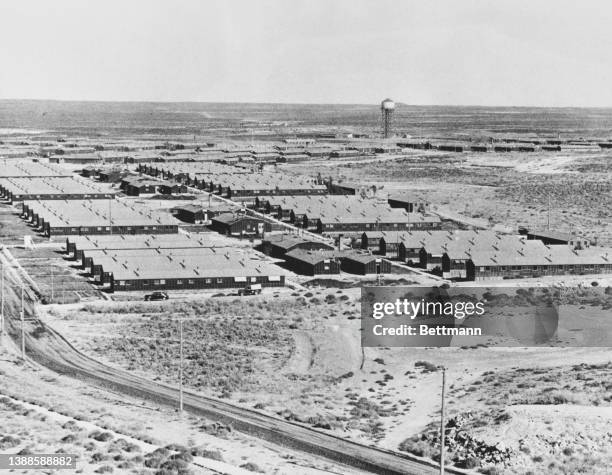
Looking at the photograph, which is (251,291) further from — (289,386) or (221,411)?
(221,411)

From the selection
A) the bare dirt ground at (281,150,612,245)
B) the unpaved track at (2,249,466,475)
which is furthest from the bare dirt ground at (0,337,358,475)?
the bare dirt ground at (281,150,612,245)

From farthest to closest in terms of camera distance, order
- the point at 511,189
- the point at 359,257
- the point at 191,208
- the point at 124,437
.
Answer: the point at 511,189 < the point at 191,208 < the point at 359,257 < the point at 124,437

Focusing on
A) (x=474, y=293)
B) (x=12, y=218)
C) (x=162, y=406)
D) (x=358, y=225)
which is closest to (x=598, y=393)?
(x=162, y=406)

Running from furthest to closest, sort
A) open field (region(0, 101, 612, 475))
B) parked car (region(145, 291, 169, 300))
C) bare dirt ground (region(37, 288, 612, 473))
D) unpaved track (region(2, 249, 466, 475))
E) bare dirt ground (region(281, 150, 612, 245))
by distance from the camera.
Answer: bare dirt ground (region(281, 150, 612, 245)) < parked car (region(145, 291, 169, 300)) < bare dirt ground (region(37, 288, 612, 473)) < unpaved track (region(2, 249, 466, 475)) < open field (region(0, 101, 612, 475))

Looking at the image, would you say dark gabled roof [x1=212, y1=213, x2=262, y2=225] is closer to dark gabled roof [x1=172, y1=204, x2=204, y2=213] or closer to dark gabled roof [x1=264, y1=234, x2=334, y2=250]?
dark gabled roof [x1=172, y1=204, x2=204, y2=213]

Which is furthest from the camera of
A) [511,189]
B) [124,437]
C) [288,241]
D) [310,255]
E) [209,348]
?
[511,189]

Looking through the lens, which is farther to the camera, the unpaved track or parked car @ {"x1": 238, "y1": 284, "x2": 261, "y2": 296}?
parked car @ {"x1": 238, "y1": 284, "x2": 261, "y2": 296}

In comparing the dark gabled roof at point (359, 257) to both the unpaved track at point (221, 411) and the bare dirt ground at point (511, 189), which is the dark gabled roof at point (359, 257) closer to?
the bare dirt ground at point (511, 189)

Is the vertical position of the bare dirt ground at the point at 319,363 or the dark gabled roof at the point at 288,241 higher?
the dark gabled roof at the point at 288,241

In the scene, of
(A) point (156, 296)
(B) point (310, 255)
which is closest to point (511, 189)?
(B) point (310, 255)

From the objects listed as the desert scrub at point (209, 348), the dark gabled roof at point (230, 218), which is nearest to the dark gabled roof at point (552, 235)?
the dark gabled roof at point (230, 218)
